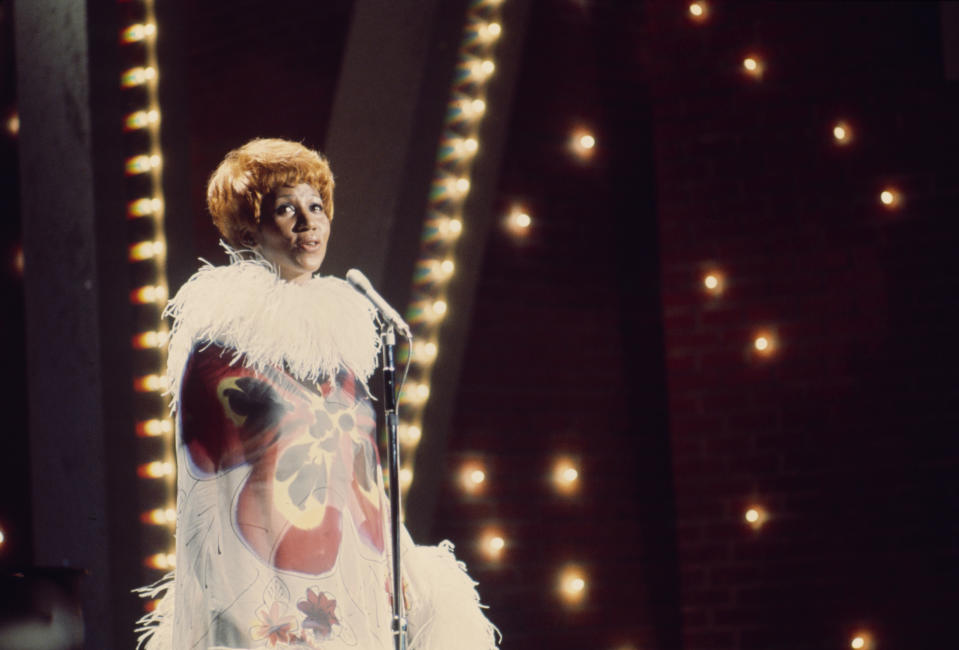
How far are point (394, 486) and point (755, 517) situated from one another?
6.85ft

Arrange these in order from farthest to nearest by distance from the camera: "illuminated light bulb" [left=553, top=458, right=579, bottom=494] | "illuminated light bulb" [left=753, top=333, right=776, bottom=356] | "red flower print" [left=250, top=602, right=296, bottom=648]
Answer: "illuminated light bulb" [left=753, top=333, right=776, bottom=356] → "illuminated light bulb" [left=553, top=458, right=579, bottom=494] → "red flower print" [left=250, top=602, right=296, bottom=648]

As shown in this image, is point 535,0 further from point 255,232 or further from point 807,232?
point 255,232

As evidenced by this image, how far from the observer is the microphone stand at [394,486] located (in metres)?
1.69

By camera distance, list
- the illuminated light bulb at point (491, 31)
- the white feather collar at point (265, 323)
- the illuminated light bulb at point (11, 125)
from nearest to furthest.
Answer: the white feather collar at point (265, 323), the illuminated light bulb at point (11, 125), the illuminated light bulb at point (491, 31)

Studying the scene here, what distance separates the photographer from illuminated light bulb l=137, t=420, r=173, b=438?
2662 millimetres

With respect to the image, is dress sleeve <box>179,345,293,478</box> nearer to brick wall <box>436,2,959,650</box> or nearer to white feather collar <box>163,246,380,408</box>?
white feather collar <box>163,246,380,408</box>

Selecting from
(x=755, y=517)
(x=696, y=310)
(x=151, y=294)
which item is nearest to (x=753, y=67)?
(x=696, y=310)

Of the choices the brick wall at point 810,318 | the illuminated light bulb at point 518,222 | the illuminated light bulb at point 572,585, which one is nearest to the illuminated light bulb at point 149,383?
the illuminated light bulb at point 518,222

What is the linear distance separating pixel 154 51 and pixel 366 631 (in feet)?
5.55

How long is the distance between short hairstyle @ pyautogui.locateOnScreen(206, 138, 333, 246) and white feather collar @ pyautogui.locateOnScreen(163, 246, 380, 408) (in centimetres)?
6

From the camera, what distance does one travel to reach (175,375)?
6.25 ft

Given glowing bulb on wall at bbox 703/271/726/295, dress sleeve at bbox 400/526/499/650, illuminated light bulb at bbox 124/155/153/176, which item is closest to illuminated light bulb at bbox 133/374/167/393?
illuminated light bulb at bbox 124/155/153/176

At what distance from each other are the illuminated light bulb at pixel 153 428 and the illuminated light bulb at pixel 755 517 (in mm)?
1853

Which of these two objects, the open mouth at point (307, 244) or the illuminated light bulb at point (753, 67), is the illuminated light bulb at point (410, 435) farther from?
the illuminated light bulb at point (753, 67)
